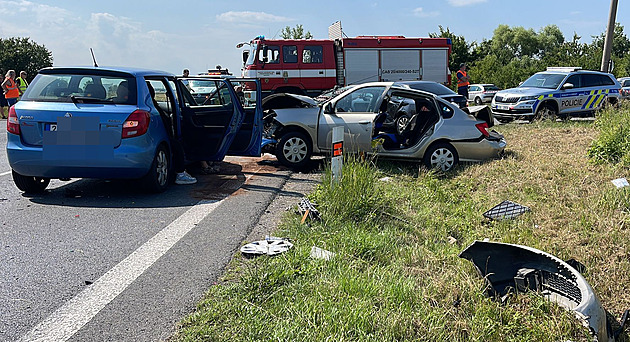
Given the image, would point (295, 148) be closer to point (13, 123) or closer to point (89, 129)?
point (89, 129)

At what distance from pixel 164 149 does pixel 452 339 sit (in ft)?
16.8

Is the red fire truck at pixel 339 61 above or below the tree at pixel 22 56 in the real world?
below

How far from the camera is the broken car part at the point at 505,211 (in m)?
5.56

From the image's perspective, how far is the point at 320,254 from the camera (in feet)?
14.4

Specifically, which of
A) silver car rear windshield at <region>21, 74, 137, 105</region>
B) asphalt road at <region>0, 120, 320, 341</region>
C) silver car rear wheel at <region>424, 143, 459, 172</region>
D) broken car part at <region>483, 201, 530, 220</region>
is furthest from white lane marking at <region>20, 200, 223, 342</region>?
silver car rear wheel at <region>424, 143, 459, 172</region>

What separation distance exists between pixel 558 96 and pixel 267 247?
14.3 m

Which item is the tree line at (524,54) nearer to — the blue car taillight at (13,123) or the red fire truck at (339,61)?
the red fire truck at (339,61)

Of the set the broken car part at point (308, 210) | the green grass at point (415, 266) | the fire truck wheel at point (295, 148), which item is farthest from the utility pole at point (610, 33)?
the broken car part at point (308, 210)

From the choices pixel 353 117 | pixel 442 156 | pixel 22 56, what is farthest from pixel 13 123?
pixel 22 56

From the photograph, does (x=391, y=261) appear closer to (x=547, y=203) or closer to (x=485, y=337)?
(x=485, y=337)

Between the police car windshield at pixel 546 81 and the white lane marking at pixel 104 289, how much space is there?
47.2 ft

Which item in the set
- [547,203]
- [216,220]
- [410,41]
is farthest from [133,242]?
[410,41]

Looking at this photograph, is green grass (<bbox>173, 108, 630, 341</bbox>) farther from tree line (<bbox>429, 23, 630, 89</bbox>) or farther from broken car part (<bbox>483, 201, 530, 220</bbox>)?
tree line (<bbox>429, 23, 630, 89</bbox>)

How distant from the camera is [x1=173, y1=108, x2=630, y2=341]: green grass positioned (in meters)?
3.12
